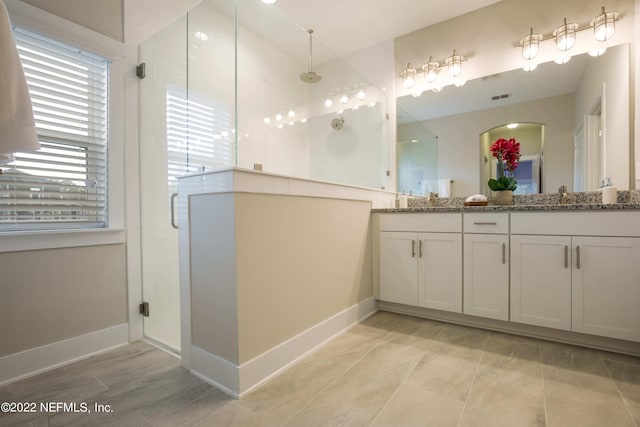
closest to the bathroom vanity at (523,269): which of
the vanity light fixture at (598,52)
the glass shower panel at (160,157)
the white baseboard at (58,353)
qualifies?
the vanity light fixture at (598,52)

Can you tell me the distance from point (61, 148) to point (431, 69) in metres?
2.85

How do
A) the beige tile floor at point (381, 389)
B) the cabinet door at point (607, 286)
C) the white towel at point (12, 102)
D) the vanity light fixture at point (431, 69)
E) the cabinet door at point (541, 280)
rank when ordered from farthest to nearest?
the vanity light fixture at point (431, 69) < the cabinet door at point (541, 280) < the cabinet door at point (607, 286) < the beige tile floor at point (381, 389) < the white towel at point (12, 102)

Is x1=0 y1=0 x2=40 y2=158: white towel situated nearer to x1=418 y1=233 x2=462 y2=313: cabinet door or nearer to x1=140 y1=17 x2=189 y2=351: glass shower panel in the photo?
x1=140 y1=17 x2=189 y2=351: glass shower panel

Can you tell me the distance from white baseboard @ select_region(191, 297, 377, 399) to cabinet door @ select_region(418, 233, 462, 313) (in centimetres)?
84

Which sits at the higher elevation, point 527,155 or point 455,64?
point 455,64

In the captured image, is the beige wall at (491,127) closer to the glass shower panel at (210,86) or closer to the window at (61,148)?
the glass shower panel at (210,86)

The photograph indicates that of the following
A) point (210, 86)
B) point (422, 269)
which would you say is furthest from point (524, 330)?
point (210, 86)

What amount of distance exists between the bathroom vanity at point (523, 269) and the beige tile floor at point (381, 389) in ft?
0.59

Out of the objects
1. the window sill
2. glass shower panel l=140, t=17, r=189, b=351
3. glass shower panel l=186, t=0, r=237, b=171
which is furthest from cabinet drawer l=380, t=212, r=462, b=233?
the window sill

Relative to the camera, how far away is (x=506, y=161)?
2.28 m

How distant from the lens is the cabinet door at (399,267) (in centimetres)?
223

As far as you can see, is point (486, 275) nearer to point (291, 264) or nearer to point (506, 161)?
point (506, 161)

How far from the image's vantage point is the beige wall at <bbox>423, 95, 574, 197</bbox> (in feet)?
7.06

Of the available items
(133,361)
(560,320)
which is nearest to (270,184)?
(133,361)
